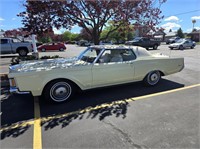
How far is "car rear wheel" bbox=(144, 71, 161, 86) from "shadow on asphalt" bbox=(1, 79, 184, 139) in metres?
0.23

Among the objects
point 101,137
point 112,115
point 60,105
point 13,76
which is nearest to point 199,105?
point 112,115

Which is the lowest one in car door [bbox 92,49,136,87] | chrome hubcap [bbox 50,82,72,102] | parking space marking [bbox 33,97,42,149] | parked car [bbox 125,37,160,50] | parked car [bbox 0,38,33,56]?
parking space marking [bbox 33,97,42,149]

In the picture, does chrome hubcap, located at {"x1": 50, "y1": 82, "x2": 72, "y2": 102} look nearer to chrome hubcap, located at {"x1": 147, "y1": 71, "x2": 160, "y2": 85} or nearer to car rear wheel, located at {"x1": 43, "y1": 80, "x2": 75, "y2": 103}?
car rear wheel, located at {"x1": 43, "y1": 80, "x2": 75, "y2": 103}

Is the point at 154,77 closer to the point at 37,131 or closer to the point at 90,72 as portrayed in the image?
the point at 90,72

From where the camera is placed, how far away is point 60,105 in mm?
4152

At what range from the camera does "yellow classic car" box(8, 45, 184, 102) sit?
12.8 ft

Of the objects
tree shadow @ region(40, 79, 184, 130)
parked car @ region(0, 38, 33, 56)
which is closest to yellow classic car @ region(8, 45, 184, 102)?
tree shadow @ region(40, 79, 184, 130)

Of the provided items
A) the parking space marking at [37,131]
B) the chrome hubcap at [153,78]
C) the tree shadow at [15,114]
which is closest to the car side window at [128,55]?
the chrome hubcap at [153,78]

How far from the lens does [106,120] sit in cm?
337

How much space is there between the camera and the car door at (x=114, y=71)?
453 cm

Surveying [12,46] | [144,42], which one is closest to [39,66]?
[12,46]

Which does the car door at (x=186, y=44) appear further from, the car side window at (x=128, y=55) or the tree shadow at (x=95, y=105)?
the car side window at (x=128, y=55)

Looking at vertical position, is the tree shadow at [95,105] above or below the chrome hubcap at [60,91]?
below

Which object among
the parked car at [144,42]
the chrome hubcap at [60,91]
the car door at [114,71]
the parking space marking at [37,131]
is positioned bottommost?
the parking space marking at [37,131]
